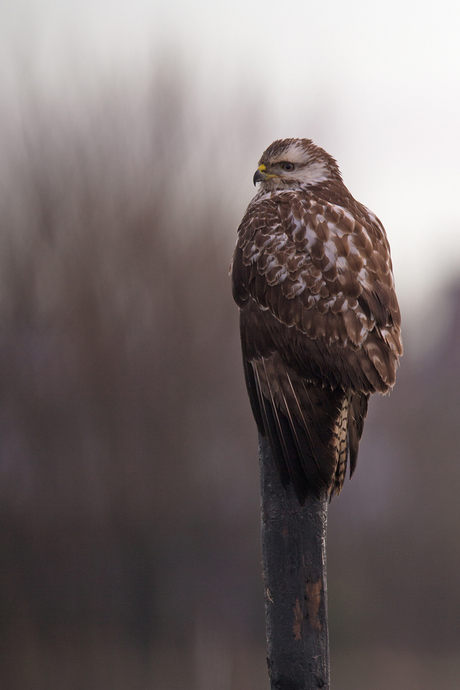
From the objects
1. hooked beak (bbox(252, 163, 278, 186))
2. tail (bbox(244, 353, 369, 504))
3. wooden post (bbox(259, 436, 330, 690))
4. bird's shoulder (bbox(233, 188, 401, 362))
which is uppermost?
hooked beak (bbox(252, 163, 278, 186))

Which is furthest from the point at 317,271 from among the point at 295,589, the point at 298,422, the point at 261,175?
the point at 295,589

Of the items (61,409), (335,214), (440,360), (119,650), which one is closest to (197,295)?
(61,409)

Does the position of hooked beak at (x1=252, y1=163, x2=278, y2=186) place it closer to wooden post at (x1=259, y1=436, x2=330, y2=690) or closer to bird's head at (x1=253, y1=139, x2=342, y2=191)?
bird's head at (x1=253, y1=139, x2=342, y2=191)

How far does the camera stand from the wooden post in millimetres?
2617

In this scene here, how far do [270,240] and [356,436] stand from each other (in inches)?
38.4

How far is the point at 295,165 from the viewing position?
3277 mm

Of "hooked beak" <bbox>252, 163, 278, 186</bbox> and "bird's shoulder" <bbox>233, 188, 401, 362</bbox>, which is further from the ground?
"hooked beak" <bbox>252, 163, 278, 186</bbox>

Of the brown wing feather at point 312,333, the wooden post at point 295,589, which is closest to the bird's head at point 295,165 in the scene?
the brown wing feather at point 312,333

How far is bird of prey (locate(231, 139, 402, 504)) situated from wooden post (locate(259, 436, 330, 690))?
0.39 ft

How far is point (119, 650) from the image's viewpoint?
28.8ft

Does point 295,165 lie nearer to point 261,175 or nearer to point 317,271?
point 261,175

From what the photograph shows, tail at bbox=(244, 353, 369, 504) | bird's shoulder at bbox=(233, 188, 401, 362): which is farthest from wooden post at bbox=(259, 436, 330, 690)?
bird's shoulder at bbox=(233, 188, 401, 362)

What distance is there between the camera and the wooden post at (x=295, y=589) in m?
2.62

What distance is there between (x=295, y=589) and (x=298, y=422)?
71cm
